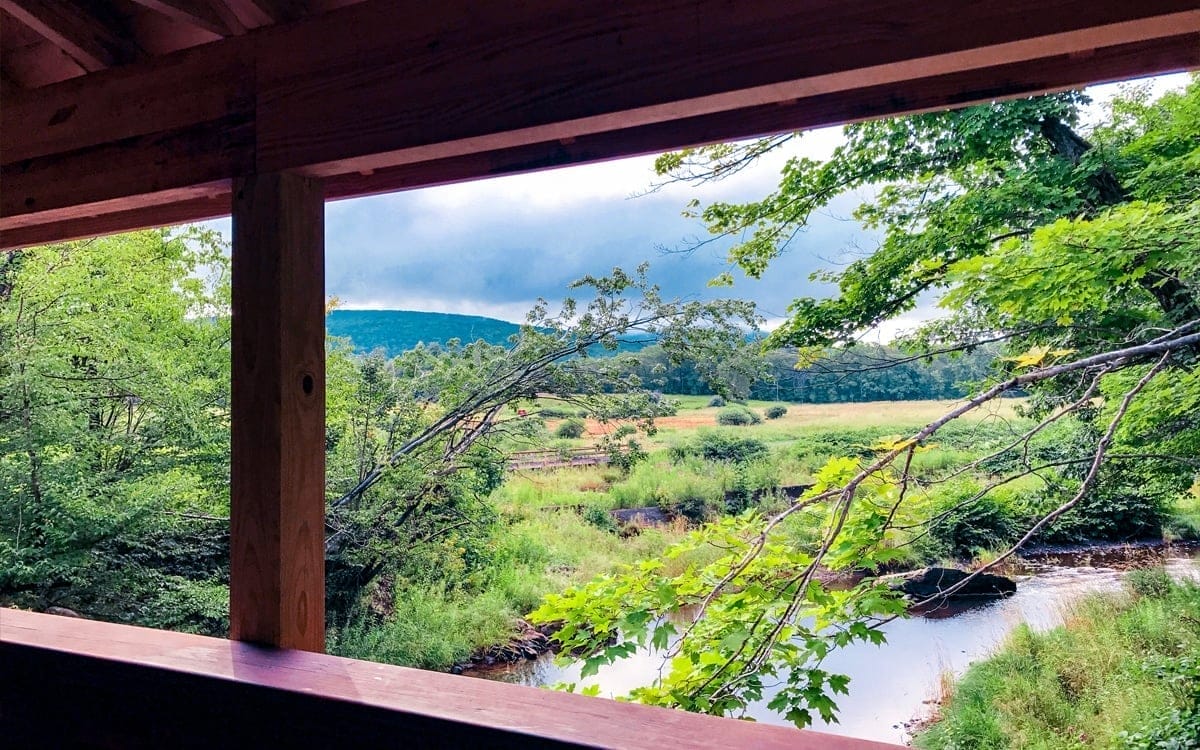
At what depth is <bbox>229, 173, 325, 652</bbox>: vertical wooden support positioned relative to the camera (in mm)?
1037

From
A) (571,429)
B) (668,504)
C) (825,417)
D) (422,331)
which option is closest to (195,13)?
(825,417)

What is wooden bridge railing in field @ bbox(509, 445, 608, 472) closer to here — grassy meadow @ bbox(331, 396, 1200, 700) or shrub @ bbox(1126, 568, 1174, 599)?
grassy meadow @ bbox(331, 396, 1200, 700)

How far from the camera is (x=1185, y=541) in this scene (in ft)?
10.7

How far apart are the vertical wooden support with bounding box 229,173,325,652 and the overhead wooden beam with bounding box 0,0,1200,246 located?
0.32ft

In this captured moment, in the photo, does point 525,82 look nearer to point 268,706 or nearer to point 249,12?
point 249,12

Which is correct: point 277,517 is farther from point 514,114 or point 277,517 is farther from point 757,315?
point 757,315

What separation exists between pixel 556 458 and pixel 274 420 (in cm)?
360

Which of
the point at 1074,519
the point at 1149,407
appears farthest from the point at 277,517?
the point at 1074,519

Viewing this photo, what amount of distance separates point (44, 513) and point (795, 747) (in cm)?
474

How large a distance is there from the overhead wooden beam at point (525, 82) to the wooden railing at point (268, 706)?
0.70 m

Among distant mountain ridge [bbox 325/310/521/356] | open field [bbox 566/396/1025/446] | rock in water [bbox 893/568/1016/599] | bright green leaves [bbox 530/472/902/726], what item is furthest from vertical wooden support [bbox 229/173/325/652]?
distant mountain ridge [bbox 325/310/521/356]

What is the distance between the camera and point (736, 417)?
13.2ft

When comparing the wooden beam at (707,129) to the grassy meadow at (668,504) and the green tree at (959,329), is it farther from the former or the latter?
the grassy meadow at (668,504)

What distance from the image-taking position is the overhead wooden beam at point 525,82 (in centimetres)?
71
